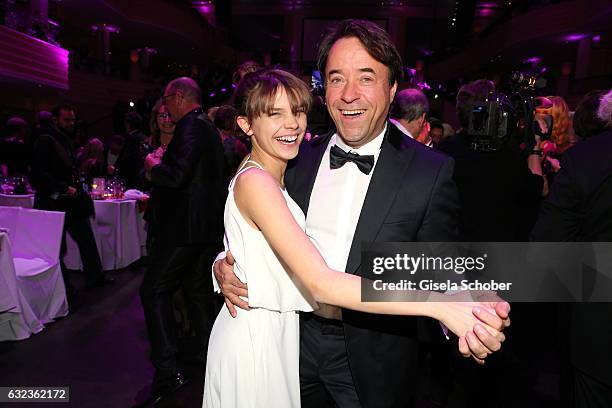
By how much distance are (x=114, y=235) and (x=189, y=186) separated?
300 cm

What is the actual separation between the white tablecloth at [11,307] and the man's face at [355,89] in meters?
3.02

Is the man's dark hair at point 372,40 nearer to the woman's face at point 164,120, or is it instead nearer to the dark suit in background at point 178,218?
the dark suit in background at point 178,218

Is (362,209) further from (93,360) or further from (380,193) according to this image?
(93,360)

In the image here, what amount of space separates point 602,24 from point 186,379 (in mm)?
15619

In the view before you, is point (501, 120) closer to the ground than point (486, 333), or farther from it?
farther from it

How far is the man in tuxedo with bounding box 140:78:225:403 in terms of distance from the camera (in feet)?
9.85

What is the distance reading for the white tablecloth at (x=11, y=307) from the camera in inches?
134

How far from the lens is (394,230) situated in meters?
1.54

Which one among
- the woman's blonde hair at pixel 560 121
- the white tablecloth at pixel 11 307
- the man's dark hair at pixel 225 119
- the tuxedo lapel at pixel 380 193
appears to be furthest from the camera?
the man's dark hair at pixel 225 119

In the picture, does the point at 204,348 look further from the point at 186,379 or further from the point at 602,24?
the point at 602,24

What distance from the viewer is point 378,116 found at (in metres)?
1.71

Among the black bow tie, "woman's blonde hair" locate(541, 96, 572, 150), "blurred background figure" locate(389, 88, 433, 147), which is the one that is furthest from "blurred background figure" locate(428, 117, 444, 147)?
the black bow tie

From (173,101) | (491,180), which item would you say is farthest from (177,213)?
(491,180)

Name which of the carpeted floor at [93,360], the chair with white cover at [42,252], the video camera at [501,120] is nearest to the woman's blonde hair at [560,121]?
the video camera at [501,120]
